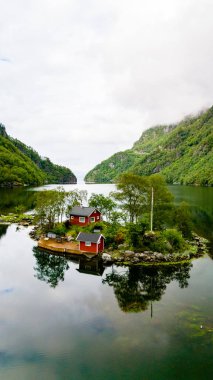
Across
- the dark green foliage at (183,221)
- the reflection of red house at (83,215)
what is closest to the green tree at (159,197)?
the dark green foliage at (183,221)

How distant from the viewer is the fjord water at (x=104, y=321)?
21.9m

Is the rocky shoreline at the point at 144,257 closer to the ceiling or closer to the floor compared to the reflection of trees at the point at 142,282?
closer to the ceiling

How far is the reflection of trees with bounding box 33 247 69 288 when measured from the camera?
135 feet

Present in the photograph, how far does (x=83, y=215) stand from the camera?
208ft

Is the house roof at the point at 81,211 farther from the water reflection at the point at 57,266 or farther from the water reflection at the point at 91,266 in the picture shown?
the water reflection at the point at 91,266

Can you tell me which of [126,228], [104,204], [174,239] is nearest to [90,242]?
[126,228]

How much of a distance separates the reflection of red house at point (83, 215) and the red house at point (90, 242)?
12322 millimetres

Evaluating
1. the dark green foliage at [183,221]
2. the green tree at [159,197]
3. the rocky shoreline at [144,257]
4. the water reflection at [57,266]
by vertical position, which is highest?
the green tree at [159,197]

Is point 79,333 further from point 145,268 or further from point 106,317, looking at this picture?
point 145,268

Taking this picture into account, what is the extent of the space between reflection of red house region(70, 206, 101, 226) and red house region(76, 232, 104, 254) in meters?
12.3

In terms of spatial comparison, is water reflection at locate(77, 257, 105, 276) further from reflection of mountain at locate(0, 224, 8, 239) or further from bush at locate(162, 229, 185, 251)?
reflection of mountain at locate(0, 224, 8, 239)

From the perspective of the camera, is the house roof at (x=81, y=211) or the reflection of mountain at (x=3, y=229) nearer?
the house roof at (x=81, y=211)

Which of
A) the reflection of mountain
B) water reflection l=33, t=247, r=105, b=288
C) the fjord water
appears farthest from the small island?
the reflection of mountain

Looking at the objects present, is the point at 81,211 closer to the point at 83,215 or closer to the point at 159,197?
the point at 83,215
